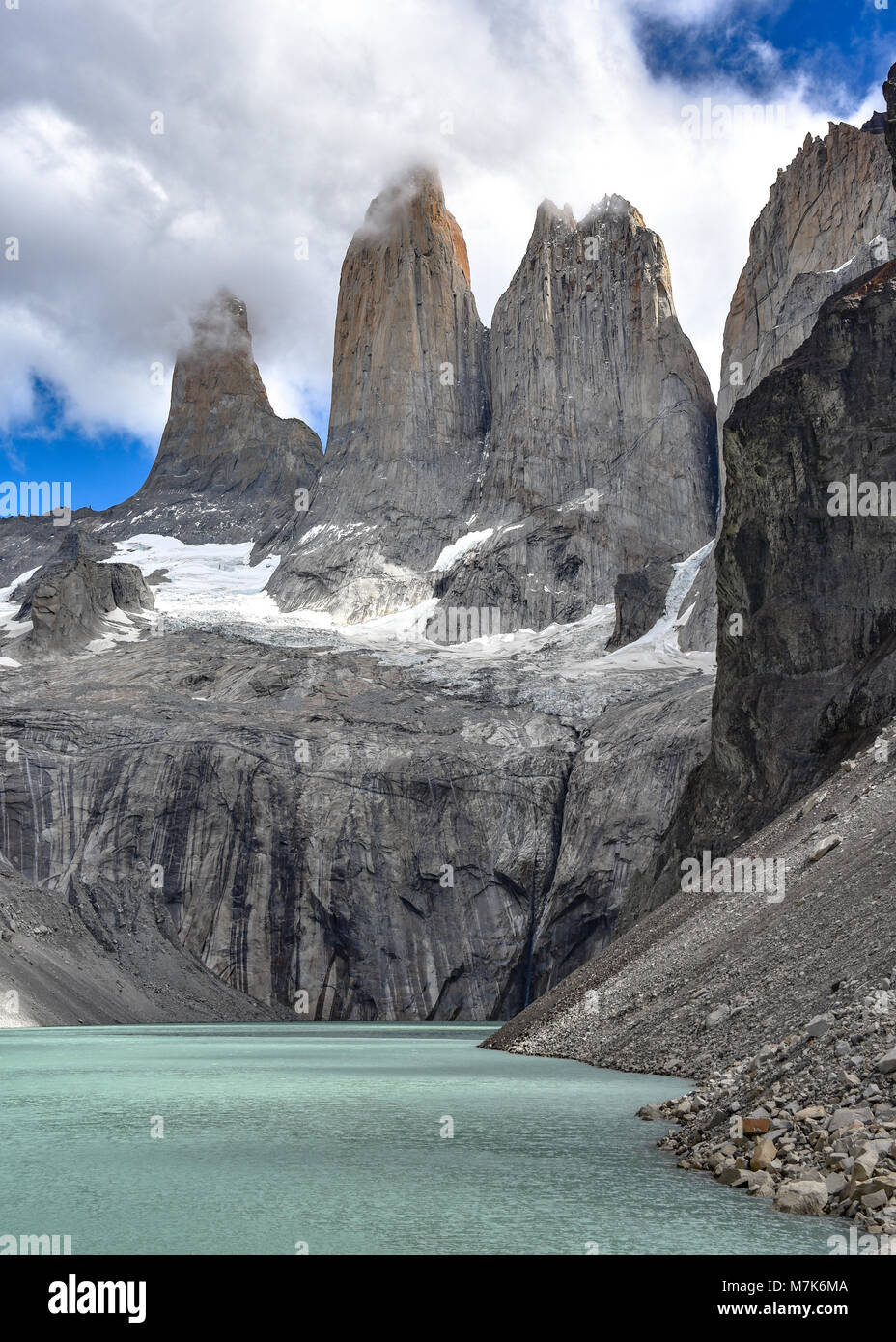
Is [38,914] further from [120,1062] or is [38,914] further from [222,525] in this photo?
[222,525]

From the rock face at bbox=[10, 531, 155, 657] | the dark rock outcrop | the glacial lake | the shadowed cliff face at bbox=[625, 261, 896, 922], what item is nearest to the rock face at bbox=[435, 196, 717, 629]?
the dark rock outcrop

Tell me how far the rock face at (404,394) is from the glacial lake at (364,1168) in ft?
381

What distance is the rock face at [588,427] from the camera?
12975 centimetres

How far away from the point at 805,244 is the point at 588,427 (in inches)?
1290

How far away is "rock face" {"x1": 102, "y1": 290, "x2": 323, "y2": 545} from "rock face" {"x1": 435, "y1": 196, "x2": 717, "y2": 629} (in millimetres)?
37858

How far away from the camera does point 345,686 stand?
10075 centimetres

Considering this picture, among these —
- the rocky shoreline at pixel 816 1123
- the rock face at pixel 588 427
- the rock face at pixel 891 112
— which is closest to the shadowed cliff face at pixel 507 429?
the rock face at pixel 588 427

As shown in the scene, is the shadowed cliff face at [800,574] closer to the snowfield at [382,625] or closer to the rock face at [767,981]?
the rock face at [767,981]

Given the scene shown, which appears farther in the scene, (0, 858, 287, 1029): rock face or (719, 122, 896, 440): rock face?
(719, 122, 896, 440): rock face

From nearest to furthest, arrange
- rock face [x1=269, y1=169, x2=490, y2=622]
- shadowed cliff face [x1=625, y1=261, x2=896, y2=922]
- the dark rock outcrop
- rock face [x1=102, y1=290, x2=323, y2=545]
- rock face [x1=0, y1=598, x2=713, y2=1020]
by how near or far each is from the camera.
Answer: shadowed cliff face [x1=625, y1=261, x2=896, y2=922], rock face [x1=0, y1=598, x2=713, y2=1020], the dark rock outcrop, rock face [x1=269, y1=169, x2=490, y2=622], rock face [x1=102, y1=290, x2=323, y2=545]

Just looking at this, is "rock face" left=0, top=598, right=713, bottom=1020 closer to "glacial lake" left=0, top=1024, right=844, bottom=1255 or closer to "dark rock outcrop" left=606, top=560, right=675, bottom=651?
"dark rock outcrop" left=606, top=560, right=675, bottom=651

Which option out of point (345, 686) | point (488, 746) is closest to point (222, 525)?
point (345, 686)

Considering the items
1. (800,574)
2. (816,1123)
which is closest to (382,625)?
(800,574)

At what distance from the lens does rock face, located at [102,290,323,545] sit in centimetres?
17225
